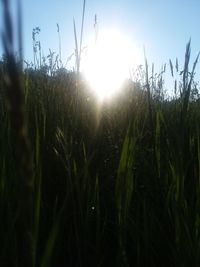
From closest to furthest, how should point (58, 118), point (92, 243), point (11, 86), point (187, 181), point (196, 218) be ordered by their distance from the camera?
point (11, 86)
point (196, 218)
point (92, 243)
point (187, 181)
point (58, 118)

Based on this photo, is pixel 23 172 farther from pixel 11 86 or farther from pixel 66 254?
pixel 66 254

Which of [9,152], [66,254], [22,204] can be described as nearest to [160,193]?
[66,254]

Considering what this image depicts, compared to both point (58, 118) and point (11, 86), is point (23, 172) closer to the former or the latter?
point (11, 86)

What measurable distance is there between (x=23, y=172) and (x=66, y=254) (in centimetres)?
99

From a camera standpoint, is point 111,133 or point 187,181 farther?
point 111,133

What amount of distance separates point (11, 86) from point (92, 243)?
0.97 m

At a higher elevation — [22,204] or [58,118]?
[58,118]

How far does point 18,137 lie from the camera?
0.23 meters

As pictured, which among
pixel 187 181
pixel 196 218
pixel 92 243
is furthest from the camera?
pixel 187 181

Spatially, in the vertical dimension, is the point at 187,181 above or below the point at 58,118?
below

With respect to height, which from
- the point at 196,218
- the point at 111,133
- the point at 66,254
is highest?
the point at 111,133

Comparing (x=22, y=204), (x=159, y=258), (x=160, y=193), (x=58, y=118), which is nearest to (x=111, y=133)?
(x=58, y=118)

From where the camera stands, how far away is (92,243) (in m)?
1.13

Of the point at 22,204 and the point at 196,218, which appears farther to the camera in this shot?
the point at 196,218
